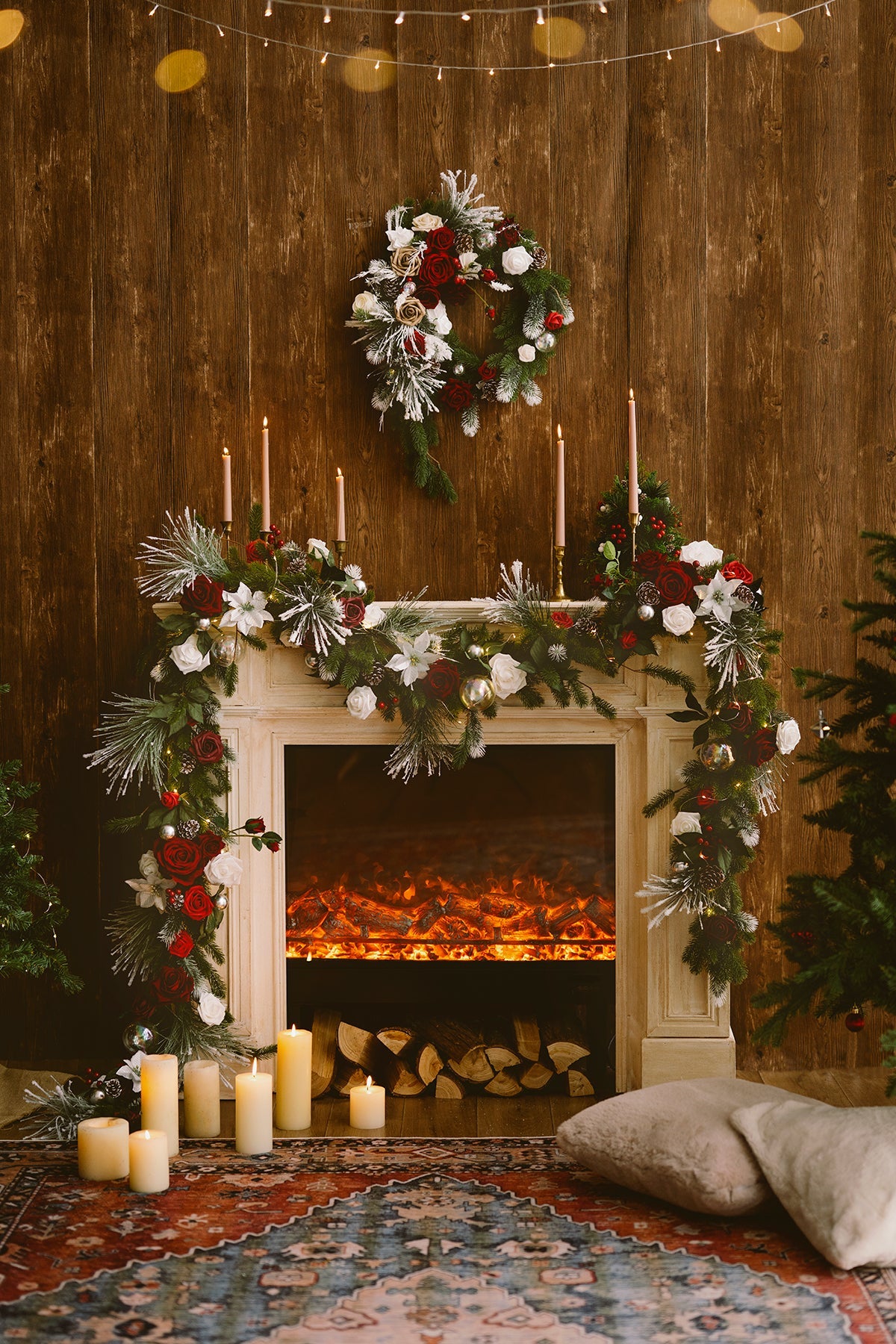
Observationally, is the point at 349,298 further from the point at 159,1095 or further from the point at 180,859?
the point at 159,1095

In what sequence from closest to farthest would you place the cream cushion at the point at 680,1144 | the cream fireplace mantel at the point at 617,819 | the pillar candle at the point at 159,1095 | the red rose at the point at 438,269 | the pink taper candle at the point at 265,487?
the cream cushion at the point at 680,1144
the pillar candle at the point at 159,1095
the cream fireplace mantel at the point at 617,819
the pink taper candle at the point at 265,487
the red rose at the point at 438,269

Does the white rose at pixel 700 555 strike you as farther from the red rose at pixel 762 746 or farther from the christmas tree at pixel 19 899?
the christmas tree at pixel 19 899

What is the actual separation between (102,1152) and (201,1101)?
312 millimetres

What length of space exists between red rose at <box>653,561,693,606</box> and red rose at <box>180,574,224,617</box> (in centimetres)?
105

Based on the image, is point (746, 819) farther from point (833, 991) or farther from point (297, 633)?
point (297, 633)

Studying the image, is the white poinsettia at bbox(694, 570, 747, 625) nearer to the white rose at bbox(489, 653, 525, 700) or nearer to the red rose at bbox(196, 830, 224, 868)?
the white rose at bbox(489, 653, 525, 700)

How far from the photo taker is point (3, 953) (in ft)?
9.01

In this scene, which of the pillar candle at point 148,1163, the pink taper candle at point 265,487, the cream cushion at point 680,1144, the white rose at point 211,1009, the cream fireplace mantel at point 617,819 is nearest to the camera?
the cream cushion at point 680,1144

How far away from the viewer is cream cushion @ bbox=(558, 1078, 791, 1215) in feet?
7.48

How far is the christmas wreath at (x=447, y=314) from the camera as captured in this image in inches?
129

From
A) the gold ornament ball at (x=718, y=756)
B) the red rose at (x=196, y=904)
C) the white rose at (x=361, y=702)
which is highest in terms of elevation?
the white rose at (x=361, y=702)

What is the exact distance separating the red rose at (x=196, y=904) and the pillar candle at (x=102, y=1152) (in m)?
0.44

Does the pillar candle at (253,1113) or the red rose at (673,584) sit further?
the red rose at (673,584)

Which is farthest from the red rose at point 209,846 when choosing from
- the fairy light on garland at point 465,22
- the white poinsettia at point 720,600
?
the fairy light on garland at point 465,22
